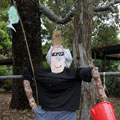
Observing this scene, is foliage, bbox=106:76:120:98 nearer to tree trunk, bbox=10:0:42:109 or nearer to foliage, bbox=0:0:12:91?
tree trunk, bbox=10:0:42:109

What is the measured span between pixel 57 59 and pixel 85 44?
1411 millimetres

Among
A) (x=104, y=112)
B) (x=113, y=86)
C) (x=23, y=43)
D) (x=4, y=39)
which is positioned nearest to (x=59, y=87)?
(x=104, y=112)

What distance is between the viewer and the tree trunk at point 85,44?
3.51 metres

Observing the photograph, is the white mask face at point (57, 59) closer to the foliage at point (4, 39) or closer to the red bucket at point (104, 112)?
the red bucket at point (104, 112)

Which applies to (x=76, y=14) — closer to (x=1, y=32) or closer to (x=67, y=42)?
(x=67, y=42)

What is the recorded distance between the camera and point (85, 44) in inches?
139

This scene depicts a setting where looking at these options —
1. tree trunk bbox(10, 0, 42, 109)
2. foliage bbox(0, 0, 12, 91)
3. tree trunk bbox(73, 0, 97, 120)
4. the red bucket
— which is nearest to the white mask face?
the red bucket

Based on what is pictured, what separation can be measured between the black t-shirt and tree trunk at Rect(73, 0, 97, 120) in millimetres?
1338

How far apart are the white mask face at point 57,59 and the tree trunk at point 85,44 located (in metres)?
1.34

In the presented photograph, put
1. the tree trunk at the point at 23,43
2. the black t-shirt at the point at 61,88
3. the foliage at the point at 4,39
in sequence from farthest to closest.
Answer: the foliage at the point at 4,39 < the tree trunk at the point at 23,43 < the black t-shirt at the point at 61,88

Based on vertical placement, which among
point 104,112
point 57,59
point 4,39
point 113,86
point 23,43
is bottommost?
point 113,86

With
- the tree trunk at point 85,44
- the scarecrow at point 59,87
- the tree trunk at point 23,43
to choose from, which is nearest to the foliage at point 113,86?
the tree trunk at point 23,43

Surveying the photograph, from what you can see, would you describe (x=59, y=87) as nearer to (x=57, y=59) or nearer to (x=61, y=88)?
(x=61, y=88)

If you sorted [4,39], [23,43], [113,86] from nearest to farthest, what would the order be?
[23,43], [113,86], [4,39]
